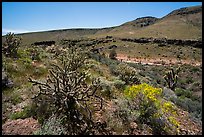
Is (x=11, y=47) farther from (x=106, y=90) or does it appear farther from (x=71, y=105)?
(x=71, y=105)

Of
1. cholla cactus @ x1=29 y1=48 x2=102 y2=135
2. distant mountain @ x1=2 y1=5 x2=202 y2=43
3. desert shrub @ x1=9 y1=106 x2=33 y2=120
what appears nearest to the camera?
cholla cactus @ x1=29 y1=48 x2=102 y2=135

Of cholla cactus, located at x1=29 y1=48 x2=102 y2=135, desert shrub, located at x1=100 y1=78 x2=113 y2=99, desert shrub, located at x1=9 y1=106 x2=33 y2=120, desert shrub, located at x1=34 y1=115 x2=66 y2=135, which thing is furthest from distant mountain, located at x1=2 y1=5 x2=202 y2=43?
desert shrub, located at x1=34 y1=115 x2=66 y2=135

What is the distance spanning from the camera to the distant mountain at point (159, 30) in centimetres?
7719

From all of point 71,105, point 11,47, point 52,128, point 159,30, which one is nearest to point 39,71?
Answer: point 11,47

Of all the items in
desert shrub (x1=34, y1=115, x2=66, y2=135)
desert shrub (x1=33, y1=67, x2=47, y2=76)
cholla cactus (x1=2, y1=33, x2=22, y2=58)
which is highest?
cholla cactus (x1=2, y1=33, x2=22, y2=58)

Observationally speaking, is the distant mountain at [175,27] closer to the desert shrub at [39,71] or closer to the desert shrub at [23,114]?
the desert shrub at [39,71]

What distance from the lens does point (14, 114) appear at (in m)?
6.73

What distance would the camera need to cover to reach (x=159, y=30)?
277 feet

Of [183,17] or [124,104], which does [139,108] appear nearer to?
[124,104]

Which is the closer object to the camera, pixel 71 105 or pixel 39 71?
pixel 71 105

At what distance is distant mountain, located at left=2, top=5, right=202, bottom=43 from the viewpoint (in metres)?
77.2

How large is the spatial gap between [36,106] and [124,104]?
99.2 inches

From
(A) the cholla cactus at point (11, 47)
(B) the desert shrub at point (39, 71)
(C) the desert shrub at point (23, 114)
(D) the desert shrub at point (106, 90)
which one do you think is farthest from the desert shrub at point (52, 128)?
(A) the cholla cactus at point (11, 47)

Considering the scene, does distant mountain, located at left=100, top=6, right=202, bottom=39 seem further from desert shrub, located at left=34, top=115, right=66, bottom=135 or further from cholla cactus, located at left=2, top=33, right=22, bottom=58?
desert shrub, located at left=34, top=115, right=66, bottom=135
